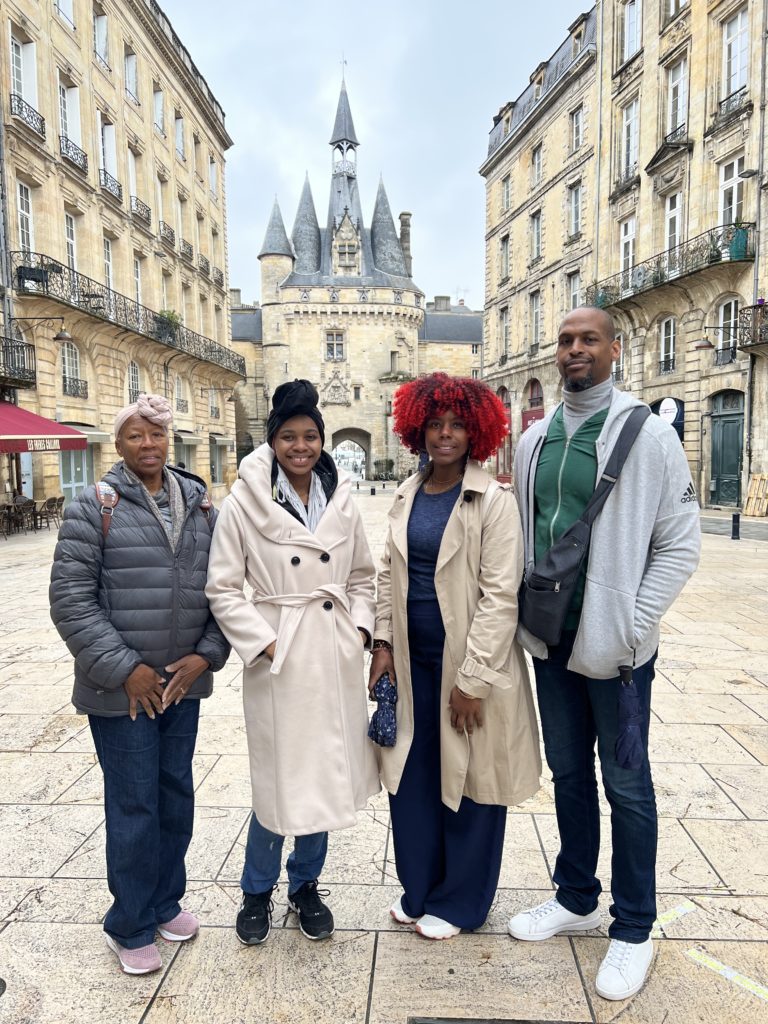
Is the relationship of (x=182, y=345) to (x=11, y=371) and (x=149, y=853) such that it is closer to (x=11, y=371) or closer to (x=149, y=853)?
(x=11, y=371)

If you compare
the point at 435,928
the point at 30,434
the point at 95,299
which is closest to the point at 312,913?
the point at 435,928

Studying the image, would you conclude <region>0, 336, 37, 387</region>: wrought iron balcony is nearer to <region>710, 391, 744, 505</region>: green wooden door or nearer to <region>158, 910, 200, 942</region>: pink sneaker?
<region>158, 910, 200, 942</region>: pink sneaker

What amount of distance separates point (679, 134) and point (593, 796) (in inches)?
853

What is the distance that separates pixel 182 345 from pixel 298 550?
82.7ft

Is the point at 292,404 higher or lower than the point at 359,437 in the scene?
lower

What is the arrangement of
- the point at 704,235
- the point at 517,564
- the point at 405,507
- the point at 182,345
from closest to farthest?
1. the point at 517,564
2. the point at 405,507
3. the point at 704,235
4. the point at 182,345

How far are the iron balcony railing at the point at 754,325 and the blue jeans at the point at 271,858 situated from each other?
1710 centimetres

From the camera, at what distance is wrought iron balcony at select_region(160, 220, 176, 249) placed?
81.9 ft

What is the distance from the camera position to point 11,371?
1553 centimetres

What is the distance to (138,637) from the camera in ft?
6.98

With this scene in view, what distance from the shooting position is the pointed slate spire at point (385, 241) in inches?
2219

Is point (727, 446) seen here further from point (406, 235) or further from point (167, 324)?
point (406, 235)

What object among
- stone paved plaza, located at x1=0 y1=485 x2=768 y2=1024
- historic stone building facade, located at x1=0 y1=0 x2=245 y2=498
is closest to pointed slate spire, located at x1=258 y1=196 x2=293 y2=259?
historic stone building facade, located at x1=0 y1=0 x2=245 y2=498

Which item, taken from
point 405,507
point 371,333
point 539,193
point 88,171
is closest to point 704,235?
point 539,193
